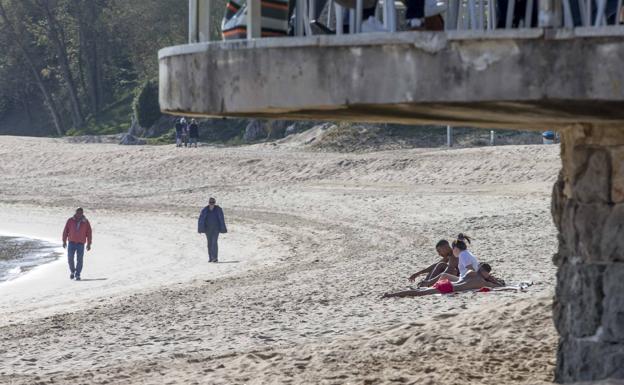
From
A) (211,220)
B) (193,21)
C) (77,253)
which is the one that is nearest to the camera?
(193,21)

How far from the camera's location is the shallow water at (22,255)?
28.1m

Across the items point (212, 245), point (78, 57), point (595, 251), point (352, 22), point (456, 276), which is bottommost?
point (212, 245)

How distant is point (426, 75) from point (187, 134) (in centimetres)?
3985

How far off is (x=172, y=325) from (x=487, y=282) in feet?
12.5

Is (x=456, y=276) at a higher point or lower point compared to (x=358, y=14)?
lower

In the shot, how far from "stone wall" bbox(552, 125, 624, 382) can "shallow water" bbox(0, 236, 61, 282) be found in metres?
18.5

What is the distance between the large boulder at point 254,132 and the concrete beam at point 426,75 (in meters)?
39.3

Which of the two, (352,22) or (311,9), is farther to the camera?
(311,9)

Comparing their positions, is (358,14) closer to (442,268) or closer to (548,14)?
(548,14)

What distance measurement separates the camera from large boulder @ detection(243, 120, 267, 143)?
48281 millimetres

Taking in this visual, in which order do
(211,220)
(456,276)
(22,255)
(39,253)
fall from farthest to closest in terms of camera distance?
(39,253), (22,255), (211,220), (456,276)

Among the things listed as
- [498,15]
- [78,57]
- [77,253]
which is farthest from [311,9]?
[78,57]

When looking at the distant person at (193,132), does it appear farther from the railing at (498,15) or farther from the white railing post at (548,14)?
the white railing post at (548,14)

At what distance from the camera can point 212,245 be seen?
25.5m
